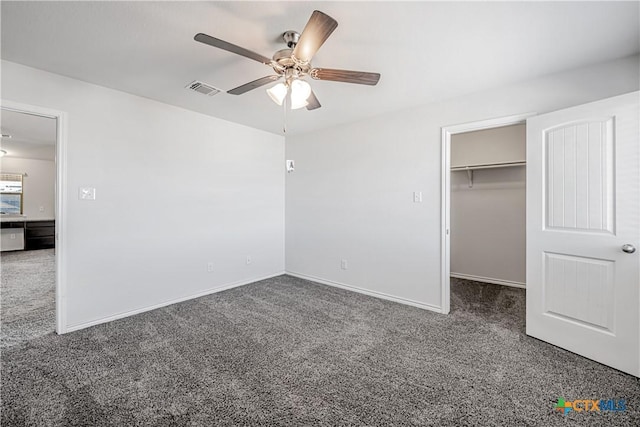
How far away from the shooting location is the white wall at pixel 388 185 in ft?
8.23

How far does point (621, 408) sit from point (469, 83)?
2.58 meters

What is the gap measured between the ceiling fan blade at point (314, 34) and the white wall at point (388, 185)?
1974 millimetres

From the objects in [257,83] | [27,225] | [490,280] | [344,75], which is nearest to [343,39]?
[344,75]

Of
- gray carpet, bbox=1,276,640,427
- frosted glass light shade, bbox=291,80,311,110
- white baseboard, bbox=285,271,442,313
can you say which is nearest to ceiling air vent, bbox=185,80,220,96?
frosted glass light shade, bbox=291,80,311,110

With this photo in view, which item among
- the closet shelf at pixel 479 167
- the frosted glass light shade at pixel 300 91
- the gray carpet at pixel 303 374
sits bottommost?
the gray carpet at pixel 303 374

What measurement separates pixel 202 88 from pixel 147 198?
53.5 inches

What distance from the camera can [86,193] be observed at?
2.70 m

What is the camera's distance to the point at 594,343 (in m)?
2.12

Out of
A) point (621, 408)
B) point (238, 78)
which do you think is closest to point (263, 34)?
point (238, 78)

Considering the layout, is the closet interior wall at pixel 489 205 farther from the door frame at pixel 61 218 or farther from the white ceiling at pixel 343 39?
the door frame at pixel 61 218

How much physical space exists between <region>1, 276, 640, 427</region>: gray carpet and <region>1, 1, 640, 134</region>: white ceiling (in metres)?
2.32

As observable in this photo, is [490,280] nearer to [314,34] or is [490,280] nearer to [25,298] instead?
[314,34]

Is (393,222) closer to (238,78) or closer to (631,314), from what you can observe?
(631,314)

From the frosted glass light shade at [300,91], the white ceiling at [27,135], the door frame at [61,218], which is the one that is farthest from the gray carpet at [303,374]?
the white ceiling at [27,135]
